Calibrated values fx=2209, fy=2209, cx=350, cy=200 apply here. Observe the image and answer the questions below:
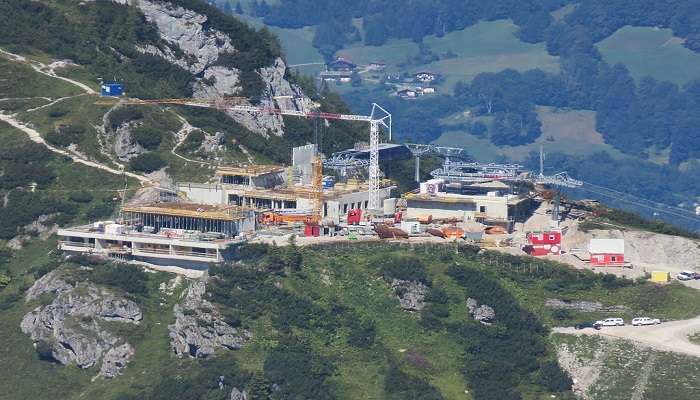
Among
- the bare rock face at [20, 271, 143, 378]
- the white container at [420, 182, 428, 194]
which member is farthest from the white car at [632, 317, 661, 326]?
the bare rock face at [20, 271, 143, 378]

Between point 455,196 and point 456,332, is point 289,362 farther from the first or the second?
point 455,196

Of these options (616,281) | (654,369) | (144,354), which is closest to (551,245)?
(616,281)

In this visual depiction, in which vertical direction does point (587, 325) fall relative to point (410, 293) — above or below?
below

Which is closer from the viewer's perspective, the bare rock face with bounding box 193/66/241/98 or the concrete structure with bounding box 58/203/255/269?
the concrete structure with bounding box 58/203/255/269

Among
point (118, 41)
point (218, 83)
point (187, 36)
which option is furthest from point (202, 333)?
point (187, 36)

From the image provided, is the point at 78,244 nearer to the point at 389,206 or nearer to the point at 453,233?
the point at 389,206

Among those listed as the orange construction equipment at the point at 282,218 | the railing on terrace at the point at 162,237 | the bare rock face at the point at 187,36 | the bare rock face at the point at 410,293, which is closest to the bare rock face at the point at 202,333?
the railing on terrace at the point at 162,237

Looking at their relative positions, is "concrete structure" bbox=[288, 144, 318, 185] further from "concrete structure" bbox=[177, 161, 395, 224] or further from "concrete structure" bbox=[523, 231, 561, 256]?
"concrete structure" bbox=[523, 231, 561, 256]
